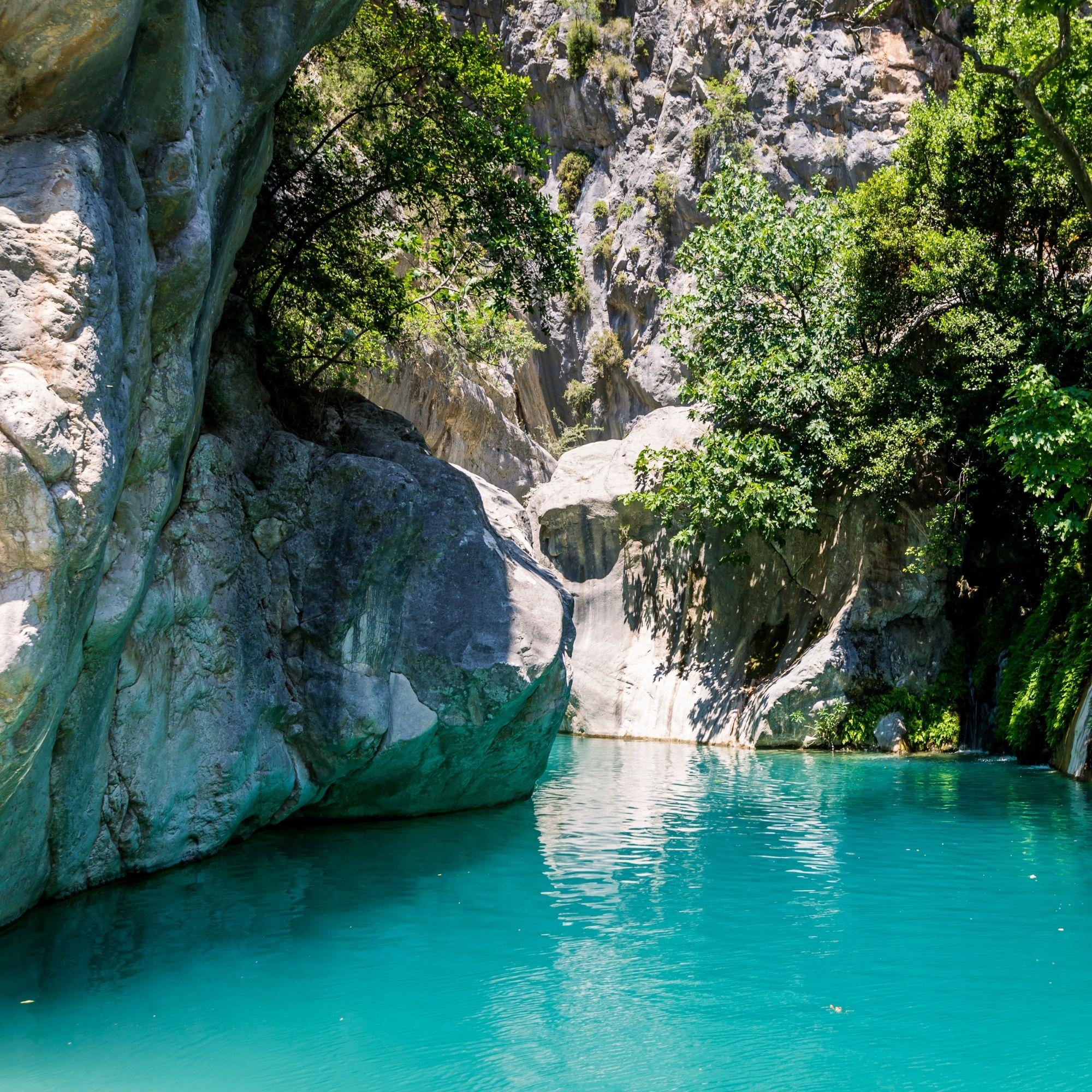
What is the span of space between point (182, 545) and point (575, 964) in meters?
5.38

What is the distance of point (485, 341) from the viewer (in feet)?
101

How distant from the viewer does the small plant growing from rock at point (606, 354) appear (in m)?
40.0

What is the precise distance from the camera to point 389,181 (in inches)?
579

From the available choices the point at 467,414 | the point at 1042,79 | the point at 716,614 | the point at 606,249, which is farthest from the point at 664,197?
the point at 1042,79

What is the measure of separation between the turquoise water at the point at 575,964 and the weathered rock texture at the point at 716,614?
976cm

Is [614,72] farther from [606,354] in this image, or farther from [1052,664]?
[1052,664]

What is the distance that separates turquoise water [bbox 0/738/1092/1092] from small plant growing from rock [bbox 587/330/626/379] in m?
30.2

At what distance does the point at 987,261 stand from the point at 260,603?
15.2m

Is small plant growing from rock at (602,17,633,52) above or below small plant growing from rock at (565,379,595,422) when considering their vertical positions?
above

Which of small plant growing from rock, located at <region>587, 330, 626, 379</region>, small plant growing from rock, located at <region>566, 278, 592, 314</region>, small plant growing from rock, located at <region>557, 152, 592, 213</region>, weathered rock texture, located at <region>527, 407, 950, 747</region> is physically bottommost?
weathered rock texture, located at <region>527, 407, 950, 747</region>

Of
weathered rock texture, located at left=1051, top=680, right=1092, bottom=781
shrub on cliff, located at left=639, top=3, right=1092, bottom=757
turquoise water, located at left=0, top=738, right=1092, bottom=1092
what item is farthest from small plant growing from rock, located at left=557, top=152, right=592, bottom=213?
turquoise water, located at left=0, top=738, right=1092, bottom=1092

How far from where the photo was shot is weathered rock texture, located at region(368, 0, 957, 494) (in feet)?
106

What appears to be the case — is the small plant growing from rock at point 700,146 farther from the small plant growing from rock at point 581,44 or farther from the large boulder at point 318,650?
the large boulder at point 318,650

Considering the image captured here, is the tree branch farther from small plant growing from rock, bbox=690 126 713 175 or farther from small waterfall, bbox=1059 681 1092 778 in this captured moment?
small plant growing from rock, bbox=690 126 713 175
